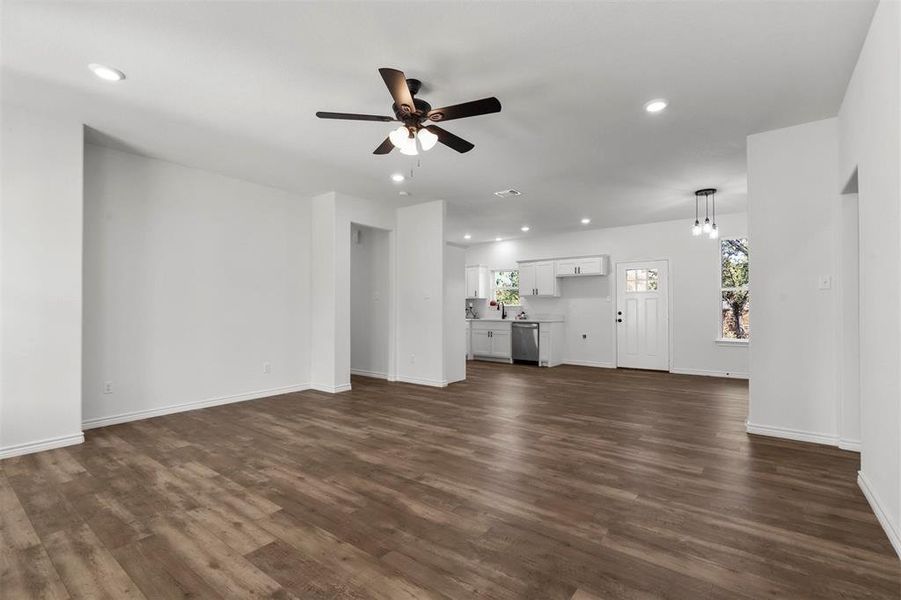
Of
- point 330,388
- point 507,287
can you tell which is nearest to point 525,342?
point 507,287

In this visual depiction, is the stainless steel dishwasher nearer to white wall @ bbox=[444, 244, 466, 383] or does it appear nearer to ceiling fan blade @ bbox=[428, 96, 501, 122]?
white wall @ bbox=[444, 244, 466, 383]

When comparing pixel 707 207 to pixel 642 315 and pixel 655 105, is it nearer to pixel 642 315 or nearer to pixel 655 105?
pixel 642 315

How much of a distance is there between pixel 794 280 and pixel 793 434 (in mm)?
1292

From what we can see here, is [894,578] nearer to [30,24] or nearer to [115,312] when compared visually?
[30,24]

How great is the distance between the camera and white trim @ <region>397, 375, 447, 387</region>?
5943 mm

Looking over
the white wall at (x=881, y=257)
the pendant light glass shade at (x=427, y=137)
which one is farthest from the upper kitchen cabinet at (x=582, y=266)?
the pendant light glass shade at (x=427, y=137)

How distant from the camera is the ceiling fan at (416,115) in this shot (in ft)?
8.29

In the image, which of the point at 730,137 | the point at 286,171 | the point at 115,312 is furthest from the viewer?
the point at 286,171

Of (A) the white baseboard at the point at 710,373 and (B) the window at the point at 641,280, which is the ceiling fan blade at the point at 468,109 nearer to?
(B) the window at the point at 641,280

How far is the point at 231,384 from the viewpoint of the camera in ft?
16.4

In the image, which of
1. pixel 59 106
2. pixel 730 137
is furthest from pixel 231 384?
pixel 730 137

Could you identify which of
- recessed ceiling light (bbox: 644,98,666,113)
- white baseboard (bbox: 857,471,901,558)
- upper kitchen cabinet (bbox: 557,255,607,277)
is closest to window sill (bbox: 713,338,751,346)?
upper kitchen cabinet (bbox: 557,255,607,277)

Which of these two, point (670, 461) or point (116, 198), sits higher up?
point (116, 198)

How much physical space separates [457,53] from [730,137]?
2.78 m
